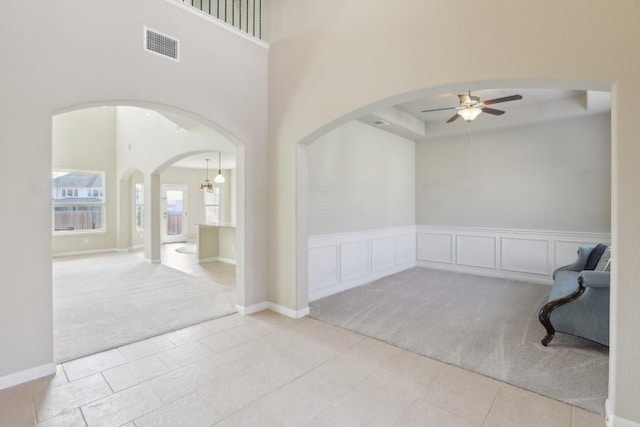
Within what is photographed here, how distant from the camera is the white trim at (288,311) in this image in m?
3.88

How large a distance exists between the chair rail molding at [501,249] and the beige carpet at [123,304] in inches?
172

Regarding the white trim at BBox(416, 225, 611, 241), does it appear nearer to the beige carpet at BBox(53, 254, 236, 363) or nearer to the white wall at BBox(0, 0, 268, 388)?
the beige carpet at BBox(53, 254, 236, 363)

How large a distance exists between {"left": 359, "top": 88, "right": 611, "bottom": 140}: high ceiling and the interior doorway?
843 centimetres

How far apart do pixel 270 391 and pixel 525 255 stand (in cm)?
544

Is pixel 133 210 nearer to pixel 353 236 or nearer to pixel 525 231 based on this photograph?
pixel 353 236

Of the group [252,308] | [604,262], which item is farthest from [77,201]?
[604,262]

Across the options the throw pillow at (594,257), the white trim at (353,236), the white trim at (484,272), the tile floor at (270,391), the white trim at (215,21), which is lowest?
the tile floor at (270,391)

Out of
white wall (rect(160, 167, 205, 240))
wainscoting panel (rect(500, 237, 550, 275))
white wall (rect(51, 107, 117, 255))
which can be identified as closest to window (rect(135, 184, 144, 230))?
white wall (rect(51, 107, 117, 255))

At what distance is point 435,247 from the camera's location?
270 inches

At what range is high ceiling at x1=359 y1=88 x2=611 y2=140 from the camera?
4.79m

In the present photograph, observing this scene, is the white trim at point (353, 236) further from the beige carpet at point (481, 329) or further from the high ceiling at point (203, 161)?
the high ceiling at point (203, 161)

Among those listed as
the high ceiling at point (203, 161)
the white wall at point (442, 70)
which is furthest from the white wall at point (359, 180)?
the high ceiling at point (203, 161)

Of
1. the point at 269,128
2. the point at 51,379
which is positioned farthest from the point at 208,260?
the point at 51,379

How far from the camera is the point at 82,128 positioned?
8.35 metres
